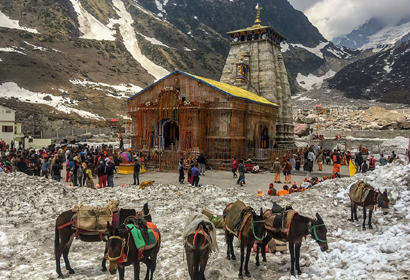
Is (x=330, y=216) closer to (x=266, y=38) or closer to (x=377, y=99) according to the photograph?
(x=266, y=38)

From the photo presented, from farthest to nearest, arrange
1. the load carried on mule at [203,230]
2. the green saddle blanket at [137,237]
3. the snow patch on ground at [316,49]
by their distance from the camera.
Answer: the snow patch on ground at [316,49] → the load carried on mule at [203,230] → the green saddle blanket at [137,237]

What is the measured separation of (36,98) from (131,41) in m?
64.3

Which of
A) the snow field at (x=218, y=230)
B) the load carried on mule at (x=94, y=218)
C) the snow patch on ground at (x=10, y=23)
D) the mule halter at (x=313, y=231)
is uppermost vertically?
the snow patch on ground at (x=10, y=23)

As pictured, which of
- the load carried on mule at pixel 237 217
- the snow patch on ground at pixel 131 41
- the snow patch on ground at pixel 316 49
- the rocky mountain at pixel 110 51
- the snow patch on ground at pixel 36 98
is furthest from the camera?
the snow patch on ground at pixel 316 49

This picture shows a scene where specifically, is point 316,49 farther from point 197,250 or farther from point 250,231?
point 197,250

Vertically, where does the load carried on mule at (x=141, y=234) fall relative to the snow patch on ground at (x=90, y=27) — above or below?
below

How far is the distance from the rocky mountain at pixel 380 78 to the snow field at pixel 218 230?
91429mm

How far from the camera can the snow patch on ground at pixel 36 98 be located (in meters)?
58.9

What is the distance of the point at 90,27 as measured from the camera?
370 ft

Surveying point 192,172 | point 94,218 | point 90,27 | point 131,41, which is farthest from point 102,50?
point 94,218

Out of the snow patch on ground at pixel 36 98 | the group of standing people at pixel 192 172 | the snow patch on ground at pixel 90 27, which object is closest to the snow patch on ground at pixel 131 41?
the snow patch on ground at pixel 90 27

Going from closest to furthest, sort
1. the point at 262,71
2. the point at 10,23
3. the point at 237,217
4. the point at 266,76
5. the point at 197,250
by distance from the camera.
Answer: the point at 197,250 < the point at 237,217 < the point at 266,76 < the point at 262,71 < the point at 10,23

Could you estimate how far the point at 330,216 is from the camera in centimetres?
1127

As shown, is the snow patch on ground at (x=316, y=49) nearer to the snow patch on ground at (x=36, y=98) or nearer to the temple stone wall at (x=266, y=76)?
the snow patch on ground at (x=36, y=98)
